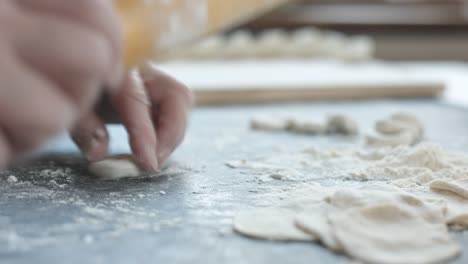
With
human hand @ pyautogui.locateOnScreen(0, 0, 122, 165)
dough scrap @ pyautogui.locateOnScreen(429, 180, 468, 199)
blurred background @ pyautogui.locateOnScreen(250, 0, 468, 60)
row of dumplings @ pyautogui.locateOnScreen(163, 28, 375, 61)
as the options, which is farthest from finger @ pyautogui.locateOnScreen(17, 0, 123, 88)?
blurred background @ pyautogui.locateOnScreen(250, 0, 468, 60)

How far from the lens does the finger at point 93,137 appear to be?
2.44 feet

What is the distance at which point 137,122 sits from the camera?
73 cm

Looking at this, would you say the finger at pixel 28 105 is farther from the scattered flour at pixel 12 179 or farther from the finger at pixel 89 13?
the scattered flour at pixel 12 179

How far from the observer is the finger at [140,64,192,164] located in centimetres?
76

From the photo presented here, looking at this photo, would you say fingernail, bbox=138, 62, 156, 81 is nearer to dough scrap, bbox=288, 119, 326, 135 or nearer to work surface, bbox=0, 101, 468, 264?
work surface, bbox=0, 101, 468, 264

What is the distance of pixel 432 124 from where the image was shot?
116 centimetres

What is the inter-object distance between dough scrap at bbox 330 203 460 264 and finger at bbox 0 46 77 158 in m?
0.24

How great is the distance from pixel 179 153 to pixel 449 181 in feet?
1.23

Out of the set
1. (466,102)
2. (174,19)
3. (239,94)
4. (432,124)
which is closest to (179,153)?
(174,19)

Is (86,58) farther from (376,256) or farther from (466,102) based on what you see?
(466,102)

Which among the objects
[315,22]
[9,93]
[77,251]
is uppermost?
[315,22]

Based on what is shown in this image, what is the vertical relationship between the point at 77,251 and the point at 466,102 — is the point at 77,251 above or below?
below

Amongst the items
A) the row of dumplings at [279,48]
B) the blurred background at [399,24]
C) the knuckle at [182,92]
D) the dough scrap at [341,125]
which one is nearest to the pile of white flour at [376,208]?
the knuckle at [182,92]

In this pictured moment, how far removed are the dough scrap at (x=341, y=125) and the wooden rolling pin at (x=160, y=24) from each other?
1.05ft
